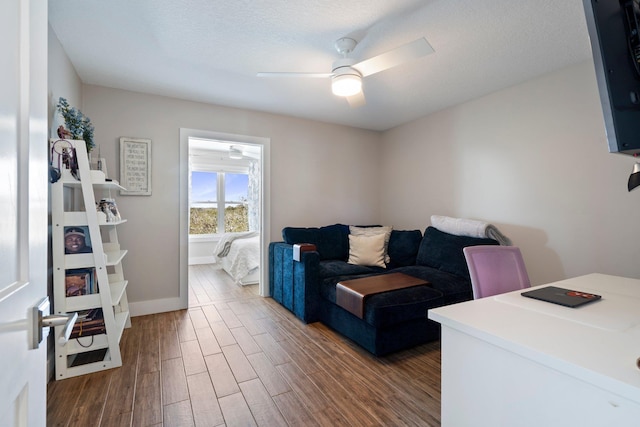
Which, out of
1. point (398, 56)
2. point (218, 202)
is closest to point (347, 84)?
point (398, 56)

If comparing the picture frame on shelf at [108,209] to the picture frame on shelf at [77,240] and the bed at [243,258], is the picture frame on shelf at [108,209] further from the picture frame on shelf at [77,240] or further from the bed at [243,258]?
the bed at [243,258]

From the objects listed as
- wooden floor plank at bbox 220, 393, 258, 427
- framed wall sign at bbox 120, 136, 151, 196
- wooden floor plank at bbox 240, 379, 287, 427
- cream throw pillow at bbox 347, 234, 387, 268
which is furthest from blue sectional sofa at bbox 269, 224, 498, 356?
framed wall sign at bbox 120, 136, 151, 196

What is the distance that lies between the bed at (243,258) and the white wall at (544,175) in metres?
2.65

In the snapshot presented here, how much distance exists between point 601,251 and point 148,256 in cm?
425

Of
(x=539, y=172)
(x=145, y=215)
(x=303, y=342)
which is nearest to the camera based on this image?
(x=303, y=342)

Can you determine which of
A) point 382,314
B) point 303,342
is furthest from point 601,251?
point 303,342

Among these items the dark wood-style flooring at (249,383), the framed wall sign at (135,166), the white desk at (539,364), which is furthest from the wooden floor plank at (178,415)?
the framed wall sign at (135,166)

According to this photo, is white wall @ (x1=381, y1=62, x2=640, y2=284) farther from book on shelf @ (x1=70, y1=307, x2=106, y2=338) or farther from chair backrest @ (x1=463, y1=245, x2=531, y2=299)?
book on shelf @ (x1=70, y1=307, x2=106, y2=338)

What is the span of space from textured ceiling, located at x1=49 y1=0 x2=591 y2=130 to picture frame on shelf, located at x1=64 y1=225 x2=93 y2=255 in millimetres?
1401

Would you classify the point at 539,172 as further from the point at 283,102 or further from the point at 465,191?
the point at 283,102

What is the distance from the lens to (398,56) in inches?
72.2

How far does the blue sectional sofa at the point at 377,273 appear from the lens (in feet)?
7.66

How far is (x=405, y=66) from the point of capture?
2.54 meters

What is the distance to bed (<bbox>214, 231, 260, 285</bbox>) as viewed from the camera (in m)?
4.43
